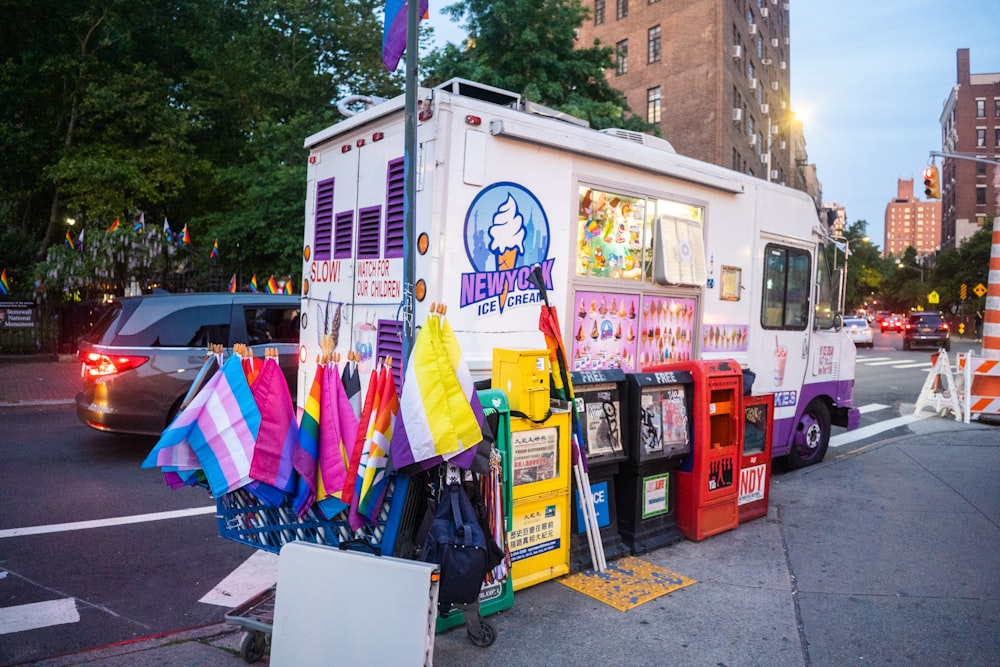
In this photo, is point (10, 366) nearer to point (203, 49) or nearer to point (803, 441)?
point (203, 49)

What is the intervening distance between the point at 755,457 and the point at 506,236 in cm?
287

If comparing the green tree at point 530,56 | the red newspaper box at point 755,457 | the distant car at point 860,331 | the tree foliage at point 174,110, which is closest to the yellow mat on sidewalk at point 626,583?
the red newspaper box at point 755,457

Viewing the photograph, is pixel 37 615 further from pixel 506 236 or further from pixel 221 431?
pixel 506 236

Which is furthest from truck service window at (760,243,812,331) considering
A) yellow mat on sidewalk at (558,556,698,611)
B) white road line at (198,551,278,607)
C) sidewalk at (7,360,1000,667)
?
white road line at (198,551,278,607)

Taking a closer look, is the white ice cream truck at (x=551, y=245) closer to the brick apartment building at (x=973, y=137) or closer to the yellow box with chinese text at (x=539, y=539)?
the yellow box with chinese text at (x=539, y=539)

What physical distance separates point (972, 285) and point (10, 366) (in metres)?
55.8

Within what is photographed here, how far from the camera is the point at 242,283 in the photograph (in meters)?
20.3

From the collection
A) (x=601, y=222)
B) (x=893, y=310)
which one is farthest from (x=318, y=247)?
(x=893, y=310)

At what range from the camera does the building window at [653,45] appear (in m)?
34.9

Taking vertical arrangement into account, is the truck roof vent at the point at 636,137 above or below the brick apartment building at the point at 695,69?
below

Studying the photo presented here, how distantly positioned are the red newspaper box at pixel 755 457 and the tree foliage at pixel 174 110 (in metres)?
13.2

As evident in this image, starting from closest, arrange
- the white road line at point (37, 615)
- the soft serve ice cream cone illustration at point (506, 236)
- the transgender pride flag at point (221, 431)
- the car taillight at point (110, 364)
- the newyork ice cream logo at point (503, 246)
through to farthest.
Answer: the transgender pride flag at point (221, 431) → the white road line at point (37, 615) → the newyork ice cream logo at point (503, 246) → the soft serve ice cream cone illustration at point (506, 236) → the car taillight at point (110, 364)

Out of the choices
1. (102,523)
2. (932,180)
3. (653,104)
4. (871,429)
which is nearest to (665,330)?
(102,523)

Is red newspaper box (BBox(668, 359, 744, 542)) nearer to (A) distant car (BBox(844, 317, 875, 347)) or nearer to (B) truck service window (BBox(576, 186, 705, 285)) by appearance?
(B) truck service window (BBox(576, 186, 705, 285))
